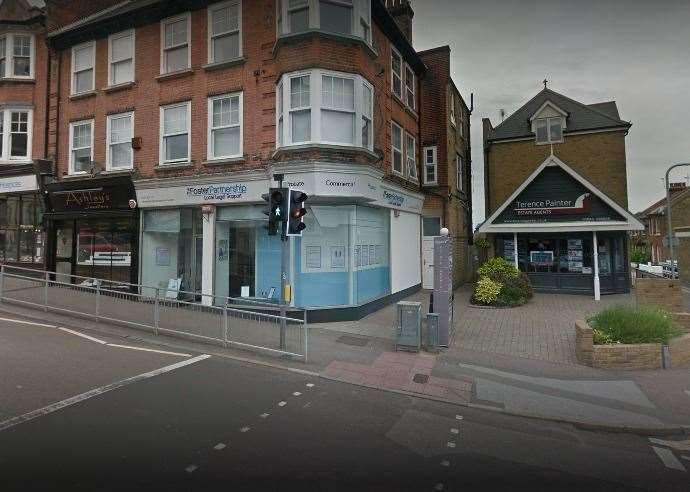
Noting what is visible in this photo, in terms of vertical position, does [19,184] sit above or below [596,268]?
above

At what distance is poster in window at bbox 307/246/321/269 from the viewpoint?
11008 millimetres

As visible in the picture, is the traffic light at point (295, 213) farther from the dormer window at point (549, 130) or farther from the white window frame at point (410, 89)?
the dormer window at point (549, 130)

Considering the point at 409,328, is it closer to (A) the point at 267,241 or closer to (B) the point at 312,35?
(A) the point at 267,241

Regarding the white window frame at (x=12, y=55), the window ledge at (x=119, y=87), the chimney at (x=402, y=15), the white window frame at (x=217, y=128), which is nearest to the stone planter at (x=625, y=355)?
the white window frame at (x=217, y=128)

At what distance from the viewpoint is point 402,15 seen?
17172mm

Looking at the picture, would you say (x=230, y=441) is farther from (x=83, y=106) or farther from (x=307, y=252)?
(x=83, y=106)

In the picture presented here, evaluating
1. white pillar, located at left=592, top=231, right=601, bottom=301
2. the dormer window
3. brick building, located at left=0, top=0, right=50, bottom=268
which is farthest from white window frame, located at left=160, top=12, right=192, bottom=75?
the dormer window

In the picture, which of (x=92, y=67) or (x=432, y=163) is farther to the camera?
(x=432, y=163)

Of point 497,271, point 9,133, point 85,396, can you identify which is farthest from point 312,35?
point 9,133

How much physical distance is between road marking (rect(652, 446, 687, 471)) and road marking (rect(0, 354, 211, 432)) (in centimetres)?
658

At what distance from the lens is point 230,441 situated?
4.41 metres

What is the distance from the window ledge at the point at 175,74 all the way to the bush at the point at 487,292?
36.9 ft

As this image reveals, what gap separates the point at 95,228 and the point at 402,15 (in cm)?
1414

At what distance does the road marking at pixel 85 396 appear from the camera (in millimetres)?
4672
